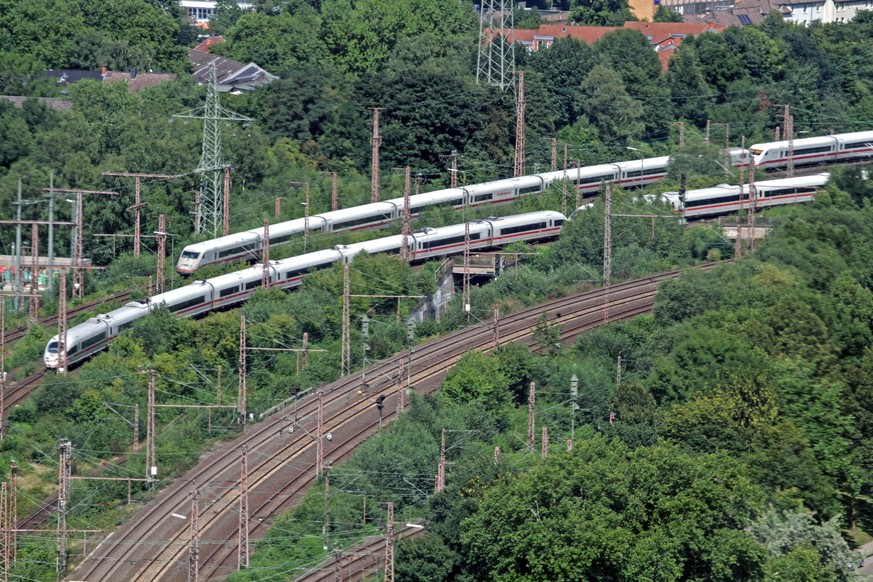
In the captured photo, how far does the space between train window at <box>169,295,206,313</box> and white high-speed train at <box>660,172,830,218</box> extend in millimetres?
24257

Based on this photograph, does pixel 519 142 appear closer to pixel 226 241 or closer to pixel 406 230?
pixel 406 230

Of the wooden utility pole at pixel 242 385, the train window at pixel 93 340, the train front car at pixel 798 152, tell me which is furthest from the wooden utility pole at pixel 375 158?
the train front car at pixel 798 152

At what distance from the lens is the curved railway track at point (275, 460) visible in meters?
58.1

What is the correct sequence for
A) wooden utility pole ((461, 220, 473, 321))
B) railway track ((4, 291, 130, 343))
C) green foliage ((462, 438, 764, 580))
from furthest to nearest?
wooden utility pole ((461, 220, 473, 321)) < railway track ((4, 291, 130, 343)) < green foliage ((462, 438, 764, 580))

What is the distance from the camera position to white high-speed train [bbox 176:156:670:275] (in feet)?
272

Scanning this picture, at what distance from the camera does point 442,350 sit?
247 feet

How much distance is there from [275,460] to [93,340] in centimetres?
1225

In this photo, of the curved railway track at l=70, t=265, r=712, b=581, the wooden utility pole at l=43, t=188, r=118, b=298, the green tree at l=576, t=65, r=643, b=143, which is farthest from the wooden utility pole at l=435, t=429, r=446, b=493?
the green tree at l=576, t=65, r=643, b=143

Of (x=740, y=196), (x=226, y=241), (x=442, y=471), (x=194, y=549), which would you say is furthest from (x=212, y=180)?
(x=194, y=549)

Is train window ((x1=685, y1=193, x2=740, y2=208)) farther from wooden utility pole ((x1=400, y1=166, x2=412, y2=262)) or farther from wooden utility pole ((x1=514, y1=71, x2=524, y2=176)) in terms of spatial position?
wooden utility pole ((x1=400, y1=166, x2=412, y2=262))

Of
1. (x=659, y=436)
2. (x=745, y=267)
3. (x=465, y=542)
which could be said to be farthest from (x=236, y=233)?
(x=465, y=542)

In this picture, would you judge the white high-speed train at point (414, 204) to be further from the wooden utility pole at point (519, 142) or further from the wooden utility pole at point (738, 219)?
the wooden utility pole at point (738, 219)

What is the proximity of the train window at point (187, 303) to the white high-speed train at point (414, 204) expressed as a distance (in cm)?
447

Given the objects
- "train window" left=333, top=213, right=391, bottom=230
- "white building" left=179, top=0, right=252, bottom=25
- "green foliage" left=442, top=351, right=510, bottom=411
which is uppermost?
"white building" left=179, top=0, right=252, bottom=25
